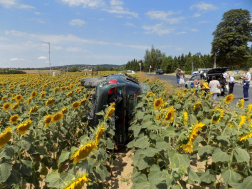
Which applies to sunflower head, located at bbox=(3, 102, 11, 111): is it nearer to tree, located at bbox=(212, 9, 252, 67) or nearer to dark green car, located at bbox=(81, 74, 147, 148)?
dark green car, located at bbox=(81, 74, 147, 148)

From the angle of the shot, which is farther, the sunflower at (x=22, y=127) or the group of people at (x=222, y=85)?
the group of people at (x=222, y=85)

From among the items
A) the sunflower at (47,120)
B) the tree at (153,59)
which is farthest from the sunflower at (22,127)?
the tree at (153,59)

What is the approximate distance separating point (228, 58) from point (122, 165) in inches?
1552

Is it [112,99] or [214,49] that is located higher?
[214,49]

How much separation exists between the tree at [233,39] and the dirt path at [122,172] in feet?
128

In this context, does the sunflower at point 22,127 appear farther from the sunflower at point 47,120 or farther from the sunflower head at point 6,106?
the sunflower head at point 6,106

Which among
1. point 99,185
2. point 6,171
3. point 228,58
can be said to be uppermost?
point 228,58

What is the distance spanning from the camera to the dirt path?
2814mm

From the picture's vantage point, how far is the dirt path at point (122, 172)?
2.81m

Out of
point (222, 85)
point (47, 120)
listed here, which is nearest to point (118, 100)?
point (47, 120)

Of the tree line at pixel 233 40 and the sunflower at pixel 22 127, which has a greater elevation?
the tree line at pixel 233 40

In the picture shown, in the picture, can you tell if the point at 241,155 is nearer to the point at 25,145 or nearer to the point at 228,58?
the point at 25,145

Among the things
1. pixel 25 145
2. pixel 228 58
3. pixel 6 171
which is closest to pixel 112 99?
pixel 25 145

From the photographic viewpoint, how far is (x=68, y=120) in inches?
116
